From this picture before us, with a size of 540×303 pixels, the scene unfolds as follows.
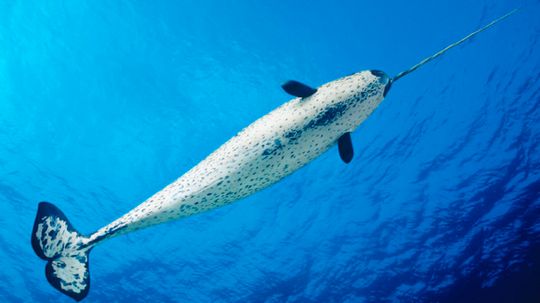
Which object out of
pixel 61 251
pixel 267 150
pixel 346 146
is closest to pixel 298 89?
pixel 267 150

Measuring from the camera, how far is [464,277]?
16.8 metres

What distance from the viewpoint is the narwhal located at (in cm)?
345

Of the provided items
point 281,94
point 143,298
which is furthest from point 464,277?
point 143,298

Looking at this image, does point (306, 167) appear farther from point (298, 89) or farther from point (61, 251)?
point (61, 251)

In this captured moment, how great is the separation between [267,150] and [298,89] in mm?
771

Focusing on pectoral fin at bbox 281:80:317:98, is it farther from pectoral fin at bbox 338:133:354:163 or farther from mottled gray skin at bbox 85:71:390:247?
pectoral fin at bbox 338:133:354:163

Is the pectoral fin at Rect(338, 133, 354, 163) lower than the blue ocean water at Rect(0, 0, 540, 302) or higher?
lower

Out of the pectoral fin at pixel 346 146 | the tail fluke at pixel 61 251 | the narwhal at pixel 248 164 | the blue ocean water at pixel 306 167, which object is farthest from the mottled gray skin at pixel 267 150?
the blue ocean water at pixel 306 167

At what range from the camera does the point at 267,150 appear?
342cm

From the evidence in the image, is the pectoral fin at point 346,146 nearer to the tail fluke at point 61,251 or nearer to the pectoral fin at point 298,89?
the pectoral fin at point 298,89

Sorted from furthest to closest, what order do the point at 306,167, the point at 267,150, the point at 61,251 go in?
the point at 306,167, the point at 61,251, the point at 267,150

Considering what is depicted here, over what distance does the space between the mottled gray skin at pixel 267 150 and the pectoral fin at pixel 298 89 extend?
0.06m

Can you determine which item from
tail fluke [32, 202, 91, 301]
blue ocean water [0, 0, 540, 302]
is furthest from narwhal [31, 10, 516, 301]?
blue ocean water [0, 0, 540, 302]

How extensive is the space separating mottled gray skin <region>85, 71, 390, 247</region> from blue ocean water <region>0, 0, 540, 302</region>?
8.81 metres
